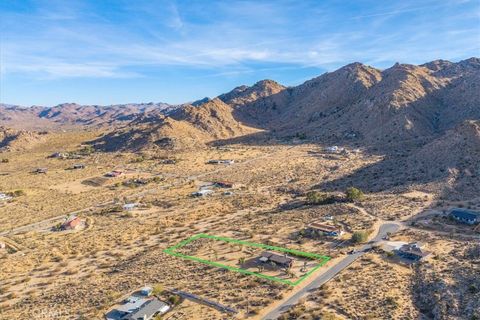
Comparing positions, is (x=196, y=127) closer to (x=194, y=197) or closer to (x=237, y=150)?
(x=237, y=150)

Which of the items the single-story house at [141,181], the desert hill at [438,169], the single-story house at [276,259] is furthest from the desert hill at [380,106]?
the single-story house at [276,259]

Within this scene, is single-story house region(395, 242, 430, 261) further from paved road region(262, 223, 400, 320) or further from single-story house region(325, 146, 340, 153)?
single-story house region(325, 146, 340, 153)

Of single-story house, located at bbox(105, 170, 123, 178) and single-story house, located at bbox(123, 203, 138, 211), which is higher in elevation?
single-story house, located at bbox(105, 170, 123, 178)

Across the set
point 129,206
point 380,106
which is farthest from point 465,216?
point 380,106

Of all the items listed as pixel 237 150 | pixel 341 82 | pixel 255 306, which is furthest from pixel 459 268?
pixel 341 82

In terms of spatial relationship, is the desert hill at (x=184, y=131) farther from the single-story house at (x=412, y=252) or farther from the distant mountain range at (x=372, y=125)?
the single-story house at (x=412, y=252)

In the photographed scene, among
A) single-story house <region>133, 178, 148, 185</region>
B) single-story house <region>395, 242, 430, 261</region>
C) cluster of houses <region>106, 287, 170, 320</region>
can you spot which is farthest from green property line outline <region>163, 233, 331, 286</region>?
single-story house <region>133, 178, 148, 185</region>
